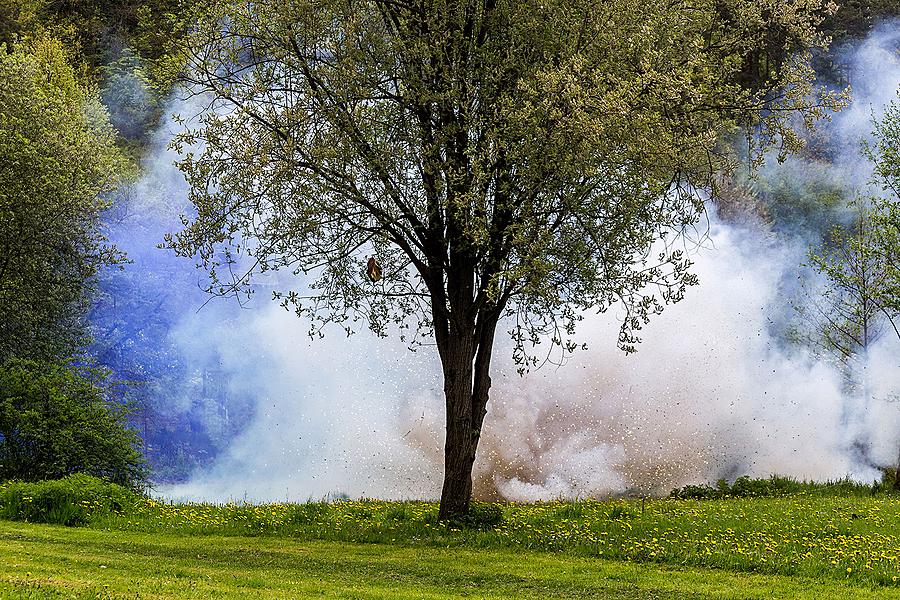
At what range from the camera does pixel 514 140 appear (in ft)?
57.1

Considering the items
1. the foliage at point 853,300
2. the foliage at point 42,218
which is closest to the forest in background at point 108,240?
the foliage at point 42,218

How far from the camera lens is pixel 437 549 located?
55.8 ft

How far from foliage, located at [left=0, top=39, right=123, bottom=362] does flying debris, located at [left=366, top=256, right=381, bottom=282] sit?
1477cm

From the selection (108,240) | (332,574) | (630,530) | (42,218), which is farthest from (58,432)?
(630,530)

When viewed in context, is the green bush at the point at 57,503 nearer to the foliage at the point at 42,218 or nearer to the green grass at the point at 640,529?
the green grass at the point at 640,529

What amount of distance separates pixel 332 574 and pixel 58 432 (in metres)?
14.9

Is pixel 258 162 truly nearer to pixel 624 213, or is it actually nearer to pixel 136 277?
pixel 624 213

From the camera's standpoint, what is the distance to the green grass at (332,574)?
1205 centimetres

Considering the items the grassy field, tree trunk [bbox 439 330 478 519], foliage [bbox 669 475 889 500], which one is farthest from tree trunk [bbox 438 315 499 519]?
foliage [bbox 669 475 889 500]

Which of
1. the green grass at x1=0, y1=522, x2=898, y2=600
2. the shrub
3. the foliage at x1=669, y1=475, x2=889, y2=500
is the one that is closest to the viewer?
the green grass at x1=0, y1=522, x2=898, y2=600

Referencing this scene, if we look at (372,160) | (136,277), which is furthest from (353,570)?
(136,277)

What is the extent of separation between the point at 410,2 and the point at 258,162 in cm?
421

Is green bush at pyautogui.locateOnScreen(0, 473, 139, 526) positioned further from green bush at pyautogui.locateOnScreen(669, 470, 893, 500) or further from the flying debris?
green bush at pyautogui.locateOnScreen(669, 470, 893, 500)

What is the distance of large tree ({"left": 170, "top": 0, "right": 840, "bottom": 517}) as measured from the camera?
1677cm
